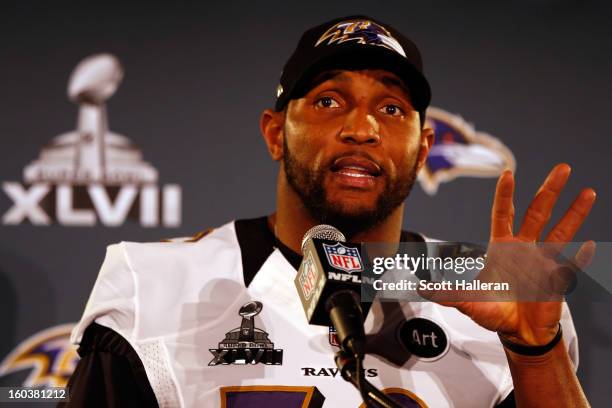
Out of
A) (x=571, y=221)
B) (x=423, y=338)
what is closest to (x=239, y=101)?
(x=423, y=338)

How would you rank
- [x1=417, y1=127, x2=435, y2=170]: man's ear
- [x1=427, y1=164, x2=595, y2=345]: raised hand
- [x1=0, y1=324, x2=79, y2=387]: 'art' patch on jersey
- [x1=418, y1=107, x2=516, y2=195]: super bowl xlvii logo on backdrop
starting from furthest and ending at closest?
[x1=418, y1=107, x2=516, y2=195]: super bowl xlvii logo on backdrop < [x1=0, y1=324, x2=79, y2=387]: 'art' patch on jersey < [x1=417, y1=127, x2=435, y2=170]: man's ear < [x1=427, y1=164, x2=595, y2=345]: raised hand

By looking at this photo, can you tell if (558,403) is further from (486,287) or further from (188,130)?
(188,130)

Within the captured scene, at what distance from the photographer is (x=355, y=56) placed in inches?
37.7

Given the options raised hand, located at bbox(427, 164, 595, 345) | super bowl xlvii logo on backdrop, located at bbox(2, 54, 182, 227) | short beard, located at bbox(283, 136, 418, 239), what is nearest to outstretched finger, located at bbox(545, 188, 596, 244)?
raised hand, located at bbox(427, 164, 595, 345)

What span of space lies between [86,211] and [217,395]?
100 centimetres

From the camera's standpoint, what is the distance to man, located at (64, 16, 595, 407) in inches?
35.9

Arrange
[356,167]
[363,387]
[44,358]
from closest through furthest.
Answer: [363,387] → [356,167] → [44,358]

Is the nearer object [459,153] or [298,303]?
[298,303]

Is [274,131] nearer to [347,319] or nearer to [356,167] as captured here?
[356,167]

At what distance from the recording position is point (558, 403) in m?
0.81

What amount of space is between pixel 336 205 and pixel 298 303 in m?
0.19

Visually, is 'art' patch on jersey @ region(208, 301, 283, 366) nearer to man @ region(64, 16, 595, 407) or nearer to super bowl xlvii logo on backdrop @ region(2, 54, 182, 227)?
man @ region(64, 16, 595, 407)

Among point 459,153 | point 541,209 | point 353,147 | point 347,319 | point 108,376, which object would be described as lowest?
point 108,376

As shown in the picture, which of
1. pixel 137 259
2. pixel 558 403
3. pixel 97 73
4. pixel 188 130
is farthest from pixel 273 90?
pixel 558 403
